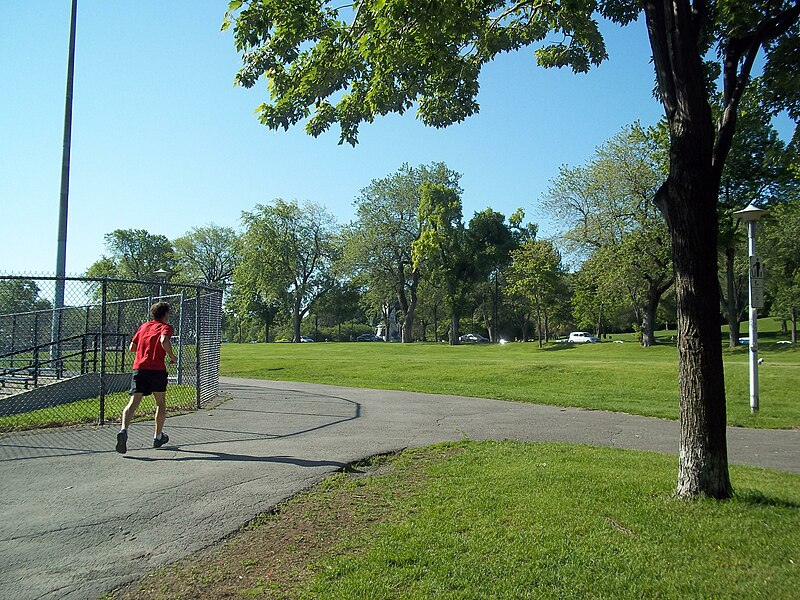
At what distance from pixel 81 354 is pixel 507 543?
1199cm

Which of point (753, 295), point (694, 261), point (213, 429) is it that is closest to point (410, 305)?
point (753, 295)

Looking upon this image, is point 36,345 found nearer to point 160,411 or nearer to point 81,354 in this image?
point 81,354

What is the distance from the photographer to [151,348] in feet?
24.9

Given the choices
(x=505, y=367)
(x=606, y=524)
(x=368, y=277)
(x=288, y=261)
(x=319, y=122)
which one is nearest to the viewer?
(x=606, y=524)

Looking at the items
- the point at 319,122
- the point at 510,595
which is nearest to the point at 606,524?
the point at 510,595

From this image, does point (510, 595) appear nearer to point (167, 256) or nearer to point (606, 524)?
point (606, 524)

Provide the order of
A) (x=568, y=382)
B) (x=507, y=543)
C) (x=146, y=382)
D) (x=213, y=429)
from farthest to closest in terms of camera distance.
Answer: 1. (x=568, y=382)
2. (x=213, y=429)
3. (x=146, y=382)
4. (x=507, y=543)

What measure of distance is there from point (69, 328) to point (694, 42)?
Answer: 48.6 ft

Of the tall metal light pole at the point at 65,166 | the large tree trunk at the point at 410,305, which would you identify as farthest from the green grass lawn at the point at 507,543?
the large tree trunk at the point at 410,305

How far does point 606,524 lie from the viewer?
14.8 ft

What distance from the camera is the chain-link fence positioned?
411 inches

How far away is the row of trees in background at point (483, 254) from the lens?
118 ft

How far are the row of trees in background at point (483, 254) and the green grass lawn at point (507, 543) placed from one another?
7465mm

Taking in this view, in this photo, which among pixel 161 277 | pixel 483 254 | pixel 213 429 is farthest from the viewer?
pixel 483 254
